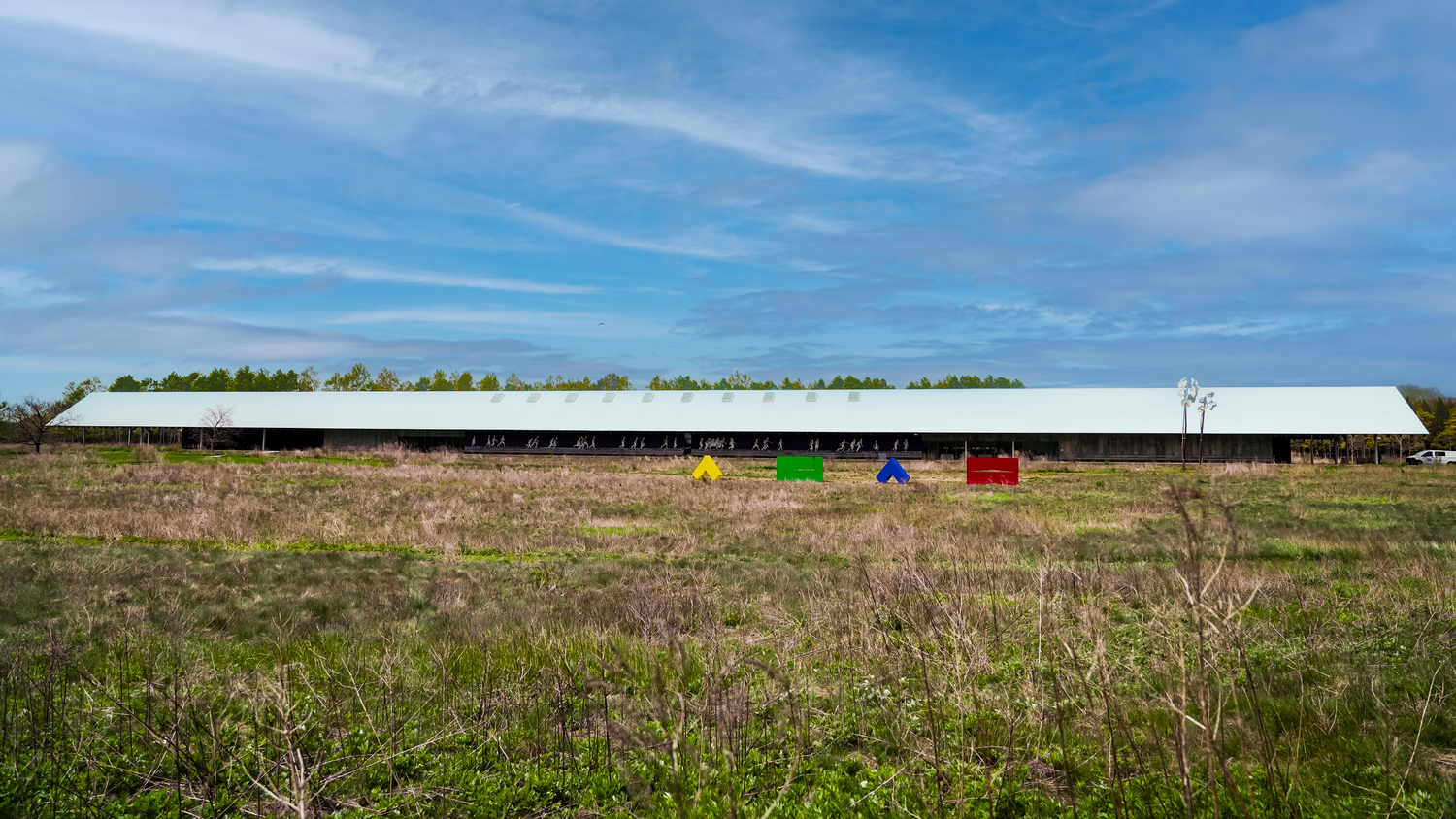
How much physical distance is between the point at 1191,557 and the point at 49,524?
22.1m

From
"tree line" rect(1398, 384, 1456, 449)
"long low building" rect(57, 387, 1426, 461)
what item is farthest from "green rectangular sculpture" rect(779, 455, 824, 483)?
"tree line" rect(1398, 384, 1456, 449)

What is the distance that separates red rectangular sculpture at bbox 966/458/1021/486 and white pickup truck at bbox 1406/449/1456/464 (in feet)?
121

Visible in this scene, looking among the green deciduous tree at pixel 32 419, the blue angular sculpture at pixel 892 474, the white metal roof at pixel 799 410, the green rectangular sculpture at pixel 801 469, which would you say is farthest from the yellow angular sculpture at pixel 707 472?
the green deciduous tree at pixel 32 419

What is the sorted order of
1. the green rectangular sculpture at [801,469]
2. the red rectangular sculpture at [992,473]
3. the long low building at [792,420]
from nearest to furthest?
the red rectangular sculpture at [992,473] → the green rectangular sculpture at [801,469] → the long low building at [792,420]

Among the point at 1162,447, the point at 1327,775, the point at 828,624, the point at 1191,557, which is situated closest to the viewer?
the point at 1191,557

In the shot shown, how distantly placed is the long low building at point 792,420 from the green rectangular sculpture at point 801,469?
17.3 m

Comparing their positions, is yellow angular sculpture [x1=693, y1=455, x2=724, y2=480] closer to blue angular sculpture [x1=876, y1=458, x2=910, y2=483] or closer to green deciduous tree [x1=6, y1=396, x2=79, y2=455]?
blue angular sculpture [x1=876, y1=458, x2=910, y2=483]

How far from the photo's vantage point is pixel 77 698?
6.23 meters

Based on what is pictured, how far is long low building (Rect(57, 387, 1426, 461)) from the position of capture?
50.3 meters

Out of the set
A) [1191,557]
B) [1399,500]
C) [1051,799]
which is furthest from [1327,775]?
[1399,500]

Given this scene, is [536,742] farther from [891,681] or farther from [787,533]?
[787,533]

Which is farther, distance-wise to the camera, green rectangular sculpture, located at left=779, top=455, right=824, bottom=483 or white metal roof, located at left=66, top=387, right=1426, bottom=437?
white metal roof, located at left=66, top=387, right=1426, bottom=437

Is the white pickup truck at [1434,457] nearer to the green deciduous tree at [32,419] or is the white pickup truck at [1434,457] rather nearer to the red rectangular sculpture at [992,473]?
the red rectangular sculpture at [992,473]

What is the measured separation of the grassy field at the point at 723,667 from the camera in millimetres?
4574
